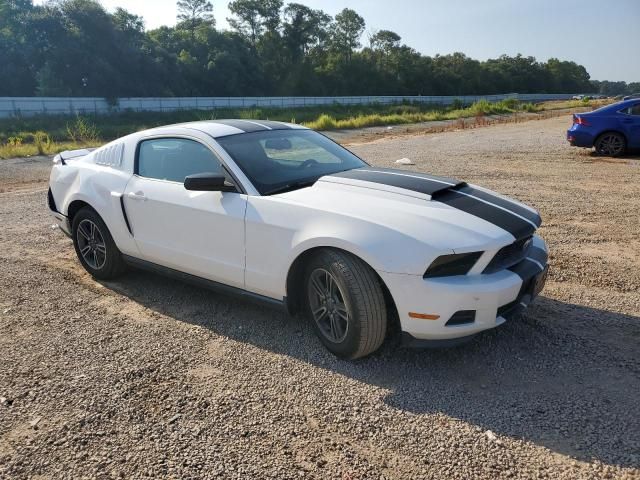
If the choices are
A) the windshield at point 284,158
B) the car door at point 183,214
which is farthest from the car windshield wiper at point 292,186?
the car door at point 183,214

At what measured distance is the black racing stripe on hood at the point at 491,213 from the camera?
3203mm

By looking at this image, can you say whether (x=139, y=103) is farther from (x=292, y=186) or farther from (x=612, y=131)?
(x=292, y=186)

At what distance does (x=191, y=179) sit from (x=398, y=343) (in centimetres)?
181

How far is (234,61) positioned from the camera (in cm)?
7281

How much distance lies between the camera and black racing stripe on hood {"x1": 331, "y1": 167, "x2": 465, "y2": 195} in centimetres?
352

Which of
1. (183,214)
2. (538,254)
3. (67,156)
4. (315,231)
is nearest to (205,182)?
(183,214)

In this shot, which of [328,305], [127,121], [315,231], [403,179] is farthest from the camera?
[127,121]

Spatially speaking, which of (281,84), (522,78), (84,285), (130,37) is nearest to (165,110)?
(130,37)

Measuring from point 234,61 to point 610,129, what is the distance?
222 ft

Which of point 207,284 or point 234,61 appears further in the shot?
point 234,61

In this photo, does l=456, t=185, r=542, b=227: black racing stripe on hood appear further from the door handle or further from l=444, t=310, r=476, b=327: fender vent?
the door handle

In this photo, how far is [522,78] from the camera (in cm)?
10944

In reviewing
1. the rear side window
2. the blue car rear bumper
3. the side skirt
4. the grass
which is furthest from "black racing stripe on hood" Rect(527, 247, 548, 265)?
the grass

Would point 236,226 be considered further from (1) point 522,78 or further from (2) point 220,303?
(1) point 522,78
